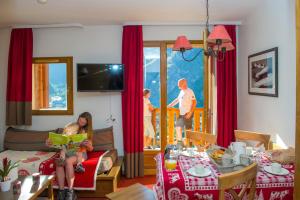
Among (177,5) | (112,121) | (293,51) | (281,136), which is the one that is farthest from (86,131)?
(293,51)

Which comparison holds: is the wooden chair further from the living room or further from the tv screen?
the tv screen

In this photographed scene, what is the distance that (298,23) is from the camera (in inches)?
37.1

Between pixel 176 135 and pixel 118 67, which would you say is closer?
pixel 118 67

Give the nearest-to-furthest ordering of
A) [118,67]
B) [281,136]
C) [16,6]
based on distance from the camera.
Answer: [281,136] < [16,6] < [118,67]

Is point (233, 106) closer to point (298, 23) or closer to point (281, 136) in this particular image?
point (281, 136)

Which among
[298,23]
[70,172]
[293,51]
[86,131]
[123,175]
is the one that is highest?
[293,51]

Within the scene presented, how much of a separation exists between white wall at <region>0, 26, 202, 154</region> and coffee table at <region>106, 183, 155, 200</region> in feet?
2.69

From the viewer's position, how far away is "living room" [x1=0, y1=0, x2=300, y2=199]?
2.64 meters

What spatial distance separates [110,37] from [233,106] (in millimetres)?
2231

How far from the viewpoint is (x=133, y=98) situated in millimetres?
3871

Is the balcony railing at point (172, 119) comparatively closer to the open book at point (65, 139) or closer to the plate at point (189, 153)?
the open book at point (65, 139)

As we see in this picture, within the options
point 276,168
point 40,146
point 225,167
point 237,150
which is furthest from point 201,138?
point 40,146

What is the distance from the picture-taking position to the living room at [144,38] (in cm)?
264

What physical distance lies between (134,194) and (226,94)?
2.01m
